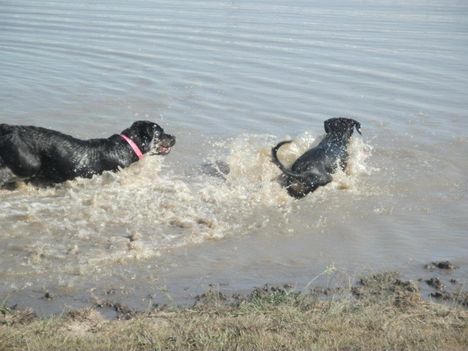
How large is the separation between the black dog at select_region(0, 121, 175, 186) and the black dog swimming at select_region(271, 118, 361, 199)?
5.89 feet

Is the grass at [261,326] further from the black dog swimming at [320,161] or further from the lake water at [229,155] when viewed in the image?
the black dog swimming at [320,161]

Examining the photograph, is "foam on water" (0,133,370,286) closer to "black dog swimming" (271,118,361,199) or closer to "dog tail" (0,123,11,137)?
"black dog swimming" (271,118,361,199)

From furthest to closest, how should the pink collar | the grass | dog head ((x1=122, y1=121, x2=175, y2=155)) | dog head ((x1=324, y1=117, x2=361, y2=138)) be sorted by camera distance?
dog head ((x1=324, y1=117, x2=361, y2=138))
dog head ((x1=122, y1=121, x2=175, y2=155))
the pink collar
the grass

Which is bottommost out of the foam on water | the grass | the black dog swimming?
the foam on water

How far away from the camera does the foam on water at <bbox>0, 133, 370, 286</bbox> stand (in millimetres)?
5945

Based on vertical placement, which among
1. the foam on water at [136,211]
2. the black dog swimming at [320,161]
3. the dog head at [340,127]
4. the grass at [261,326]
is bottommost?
the foam on water at [136,211]

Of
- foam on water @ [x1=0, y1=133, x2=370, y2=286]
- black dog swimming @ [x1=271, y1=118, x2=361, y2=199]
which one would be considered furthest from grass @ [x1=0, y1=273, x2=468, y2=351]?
black dog swimming @ [x1=271, y1=118, x2=361, y2=199]

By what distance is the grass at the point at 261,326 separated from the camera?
13.3ft

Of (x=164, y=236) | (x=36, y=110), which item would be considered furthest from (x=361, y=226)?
(x=36, y=110)

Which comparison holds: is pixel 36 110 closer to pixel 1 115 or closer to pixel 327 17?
pixel 1 115

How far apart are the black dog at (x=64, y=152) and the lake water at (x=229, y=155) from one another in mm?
179

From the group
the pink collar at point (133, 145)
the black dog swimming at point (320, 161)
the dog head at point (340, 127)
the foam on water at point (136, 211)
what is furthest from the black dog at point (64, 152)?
the dog head at point (340, 127)

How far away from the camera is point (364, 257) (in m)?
6.24

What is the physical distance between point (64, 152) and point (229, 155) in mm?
2346
